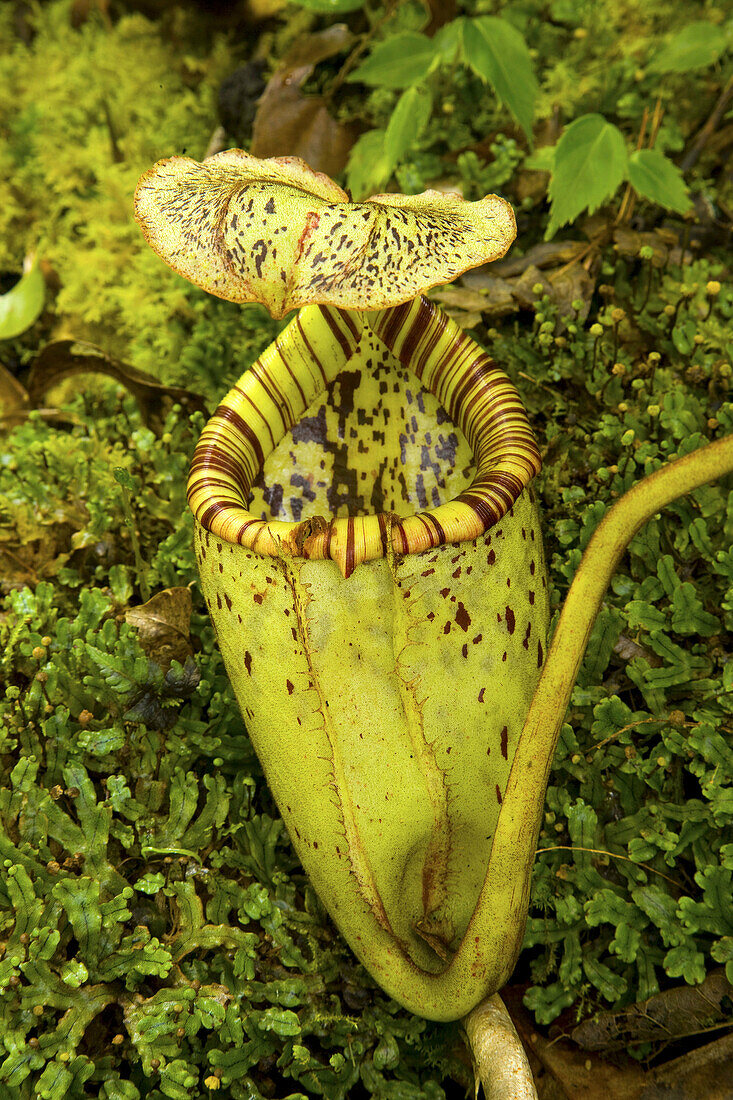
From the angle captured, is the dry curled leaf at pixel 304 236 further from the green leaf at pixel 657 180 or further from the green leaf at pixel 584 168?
the green leaf at pixel 657 180

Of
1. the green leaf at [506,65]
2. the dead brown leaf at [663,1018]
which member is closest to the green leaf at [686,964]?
the dead brown leaf at [663,1018]

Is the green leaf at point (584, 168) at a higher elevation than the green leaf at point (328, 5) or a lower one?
lower

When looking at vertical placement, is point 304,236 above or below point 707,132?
above

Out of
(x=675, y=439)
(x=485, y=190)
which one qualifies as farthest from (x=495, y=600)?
(x=485, y=190)

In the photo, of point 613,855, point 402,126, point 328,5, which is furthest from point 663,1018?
point 328,5

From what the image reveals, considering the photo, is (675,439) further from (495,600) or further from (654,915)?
(654,915)

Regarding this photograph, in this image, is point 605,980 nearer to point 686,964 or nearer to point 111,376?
point 686,964

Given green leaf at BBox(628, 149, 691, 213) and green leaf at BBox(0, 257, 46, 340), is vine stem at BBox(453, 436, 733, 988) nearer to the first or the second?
green leaf at BBox(628, 149, 691, 213)
